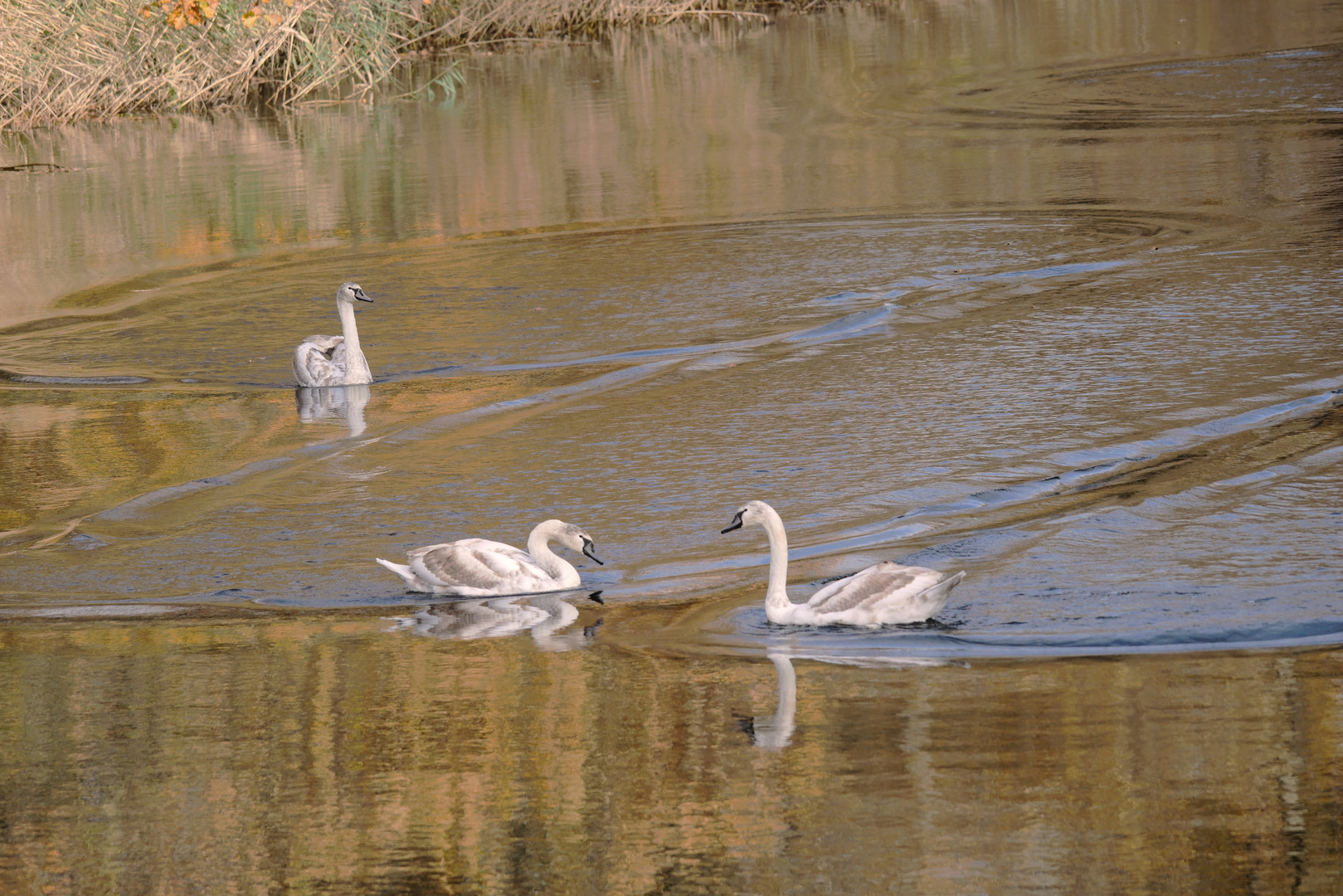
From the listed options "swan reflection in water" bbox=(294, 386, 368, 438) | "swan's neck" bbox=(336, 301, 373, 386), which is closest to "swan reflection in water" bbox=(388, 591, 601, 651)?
"swan reflection in water" bbox=(294, 386, 368, 438)

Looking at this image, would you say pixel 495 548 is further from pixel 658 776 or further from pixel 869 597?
pixel 658 776

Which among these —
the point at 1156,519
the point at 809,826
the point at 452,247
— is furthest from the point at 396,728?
the point at 452,247

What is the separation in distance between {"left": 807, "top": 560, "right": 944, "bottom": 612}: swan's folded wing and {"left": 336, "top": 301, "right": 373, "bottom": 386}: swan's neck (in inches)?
217

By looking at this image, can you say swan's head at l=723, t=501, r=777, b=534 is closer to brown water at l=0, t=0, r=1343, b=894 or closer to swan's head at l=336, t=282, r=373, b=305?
brown water at l=0, t=0, r=1343, b=894

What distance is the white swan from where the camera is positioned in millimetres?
11523

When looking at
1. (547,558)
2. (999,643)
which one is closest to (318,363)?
(547,558)

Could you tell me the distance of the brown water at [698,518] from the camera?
4.99 m

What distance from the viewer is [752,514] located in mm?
7055

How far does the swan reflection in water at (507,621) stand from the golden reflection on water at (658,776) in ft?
0.76

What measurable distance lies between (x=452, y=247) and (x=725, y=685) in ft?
34.0

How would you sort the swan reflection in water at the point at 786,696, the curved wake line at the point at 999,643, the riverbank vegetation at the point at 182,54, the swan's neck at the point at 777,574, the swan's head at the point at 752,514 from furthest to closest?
the riverbank vegetation at the point at 182,54 → the swan's head at the point at 752,514 → the swan's neck at the point at 777,574 → the curved wake line at the point at 999,643 → the swan reflection in water at the point at 786,696

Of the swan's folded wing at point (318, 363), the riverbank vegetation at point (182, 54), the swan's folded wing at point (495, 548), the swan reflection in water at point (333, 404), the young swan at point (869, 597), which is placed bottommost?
the young swan at point (869, 597)

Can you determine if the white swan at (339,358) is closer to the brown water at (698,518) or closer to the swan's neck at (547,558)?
the brown water at (698,518)

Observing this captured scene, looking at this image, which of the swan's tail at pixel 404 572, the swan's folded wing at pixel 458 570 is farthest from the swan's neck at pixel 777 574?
the swan's tail at pixel 404 572
